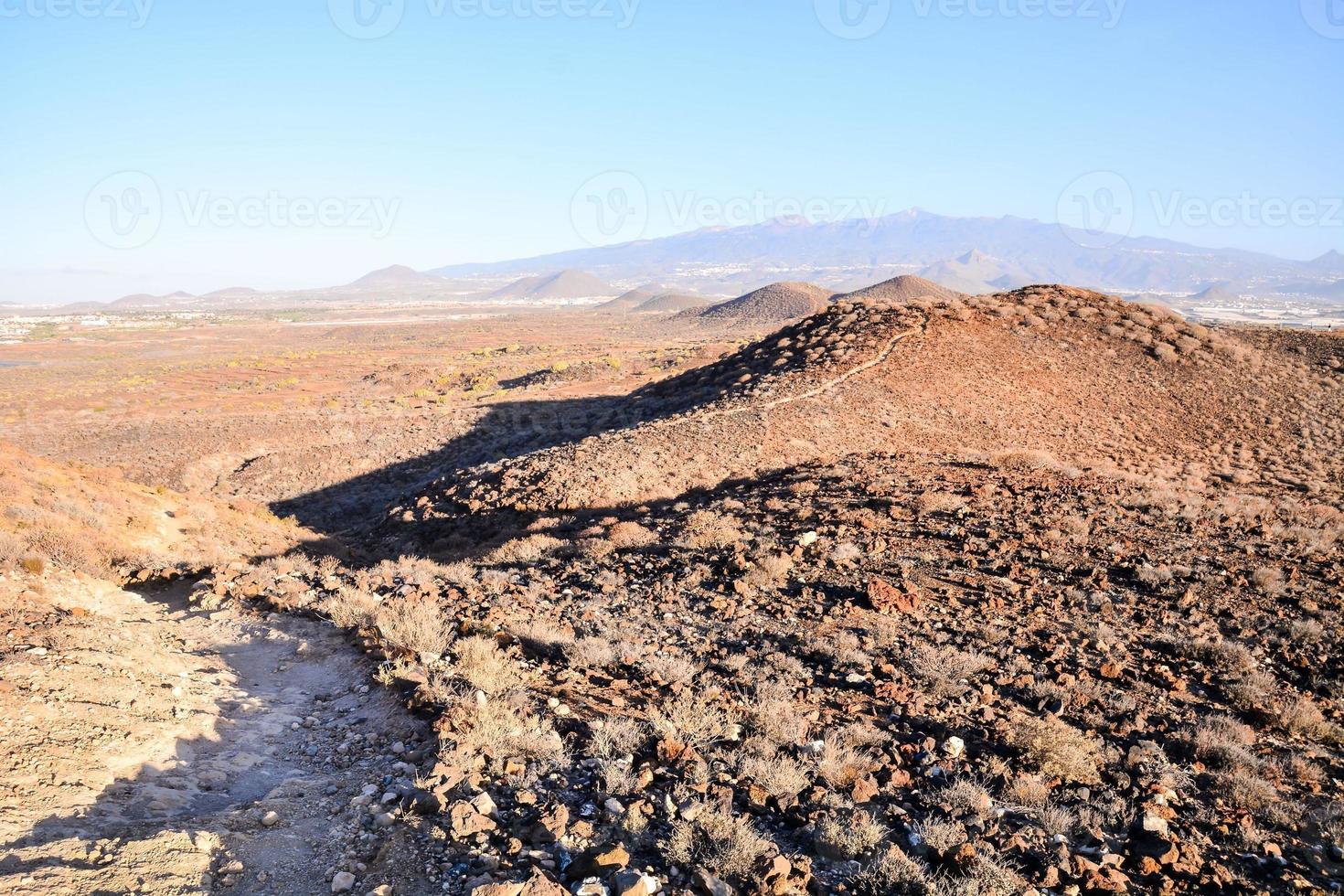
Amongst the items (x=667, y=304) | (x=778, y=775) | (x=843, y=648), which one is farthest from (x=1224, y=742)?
(x=667, y=304)

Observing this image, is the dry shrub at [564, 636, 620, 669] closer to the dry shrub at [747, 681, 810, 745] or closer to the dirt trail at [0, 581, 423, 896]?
the dry shrub at [747, 681, 810, 745]

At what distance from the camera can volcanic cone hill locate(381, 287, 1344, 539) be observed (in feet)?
47.7

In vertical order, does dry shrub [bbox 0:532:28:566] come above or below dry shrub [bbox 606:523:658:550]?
above

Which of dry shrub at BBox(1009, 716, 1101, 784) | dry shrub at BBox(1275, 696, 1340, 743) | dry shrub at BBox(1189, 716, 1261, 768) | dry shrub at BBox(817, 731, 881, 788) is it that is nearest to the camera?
dry shrub at BBox(817, 731, 881, 788)

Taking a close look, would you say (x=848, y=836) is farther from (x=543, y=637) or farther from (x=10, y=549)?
(x=10, y=549)

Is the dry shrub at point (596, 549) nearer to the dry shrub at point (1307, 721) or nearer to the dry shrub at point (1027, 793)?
the dry shrub at point (1027, 793)

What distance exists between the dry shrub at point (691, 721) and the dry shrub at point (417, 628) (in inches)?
91.1

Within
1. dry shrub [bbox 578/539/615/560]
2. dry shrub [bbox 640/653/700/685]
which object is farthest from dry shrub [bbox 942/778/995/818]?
dry shrub [bbox 578/539/615/560]

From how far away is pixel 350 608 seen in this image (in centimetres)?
726

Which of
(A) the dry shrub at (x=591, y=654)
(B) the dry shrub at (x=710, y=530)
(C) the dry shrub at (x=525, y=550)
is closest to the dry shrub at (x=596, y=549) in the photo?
(C) the dry shrub at (x=525, y=550)

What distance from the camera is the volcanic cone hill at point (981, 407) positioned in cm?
1455

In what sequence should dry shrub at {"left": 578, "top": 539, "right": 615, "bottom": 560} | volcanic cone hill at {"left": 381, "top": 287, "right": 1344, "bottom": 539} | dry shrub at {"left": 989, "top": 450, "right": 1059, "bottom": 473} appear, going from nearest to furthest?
dry shrub at {"left": 578, "top": 539, "right": 615, "bottom": 560} → dry shrub at {"left": 989, "top": 450, "right": 1059, "bottom": 473} → volcanic cone hill at {"left": 381, "top": 287, "right": 1344, "bottom": 539}

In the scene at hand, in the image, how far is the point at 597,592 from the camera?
8.22 m

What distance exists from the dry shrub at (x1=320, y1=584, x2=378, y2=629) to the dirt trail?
27 centimetres
